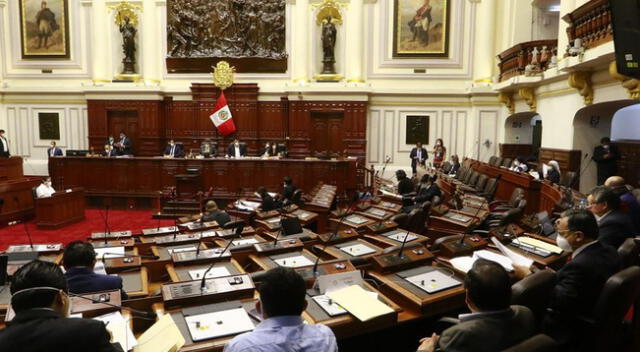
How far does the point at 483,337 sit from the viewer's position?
1888mm

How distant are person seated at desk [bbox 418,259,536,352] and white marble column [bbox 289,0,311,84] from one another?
39.5 feet

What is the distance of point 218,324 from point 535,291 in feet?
5.63

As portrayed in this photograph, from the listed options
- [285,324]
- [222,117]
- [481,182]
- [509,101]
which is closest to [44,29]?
[222,117]

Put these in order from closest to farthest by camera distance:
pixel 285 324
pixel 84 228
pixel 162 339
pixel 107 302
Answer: pixel 285 324 → pixel 162 339 → pixel 107 302 → pixel 84 228

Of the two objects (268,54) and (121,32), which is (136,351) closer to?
(268,54)

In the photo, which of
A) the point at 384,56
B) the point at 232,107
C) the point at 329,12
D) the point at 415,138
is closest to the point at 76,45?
the point at 232,107

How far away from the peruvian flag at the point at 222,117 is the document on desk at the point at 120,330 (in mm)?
11363

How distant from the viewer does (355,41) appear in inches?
530

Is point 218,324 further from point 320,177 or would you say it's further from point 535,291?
point 320,177

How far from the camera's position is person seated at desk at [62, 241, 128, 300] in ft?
9.14

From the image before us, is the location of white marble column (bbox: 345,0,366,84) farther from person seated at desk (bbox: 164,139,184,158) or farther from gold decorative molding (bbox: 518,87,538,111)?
person seated at desk (bbox: 164,139,184,158)

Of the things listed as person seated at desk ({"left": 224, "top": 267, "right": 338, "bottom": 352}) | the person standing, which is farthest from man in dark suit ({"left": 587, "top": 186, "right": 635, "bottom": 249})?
the person standing

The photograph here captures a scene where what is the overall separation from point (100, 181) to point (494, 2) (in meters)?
11.9

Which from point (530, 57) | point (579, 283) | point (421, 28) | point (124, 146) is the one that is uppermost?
point (421, 28)
